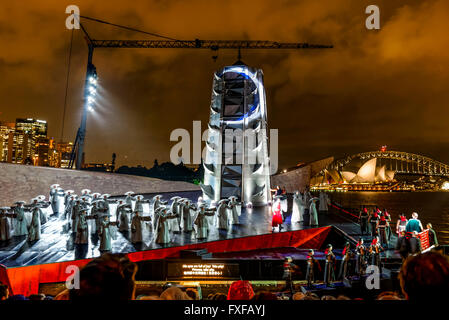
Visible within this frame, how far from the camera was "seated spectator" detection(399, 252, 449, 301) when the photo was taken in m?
1.56

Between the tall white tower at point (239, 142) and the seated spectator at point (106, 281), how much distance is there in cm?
1924

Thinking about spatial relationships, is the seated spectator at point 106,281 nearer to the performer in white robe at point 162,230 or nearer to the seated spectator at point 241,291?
the seated spectator at point 241,291

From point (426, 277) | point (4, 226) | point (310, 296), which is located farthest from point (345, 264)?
point (4, 226)

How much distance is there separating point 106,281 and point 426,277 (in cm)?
183

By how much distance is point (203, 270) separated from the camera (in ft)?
22.6

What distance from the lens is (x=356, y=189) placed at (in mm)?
104500

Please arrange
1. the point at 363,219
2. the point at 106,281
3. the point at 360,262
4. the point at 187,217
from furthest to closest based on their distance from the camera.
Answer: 1. the point at 363,219
2. the point at 187,217
3. the point at 360,262
4. the point at 106,281

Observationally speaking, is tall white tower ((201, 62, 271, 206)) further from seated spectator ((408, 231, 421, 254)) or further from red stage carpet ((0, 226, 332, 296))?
seated spectator ((408, 231, 421, 254))

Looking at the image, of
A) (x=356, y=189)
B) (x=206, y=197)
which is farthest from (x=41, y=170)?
(x=356, y=189)

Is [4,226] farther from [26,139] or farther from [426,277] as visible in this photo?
[26,139]

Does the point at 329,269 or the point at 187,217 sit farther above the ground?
the point at 187,217

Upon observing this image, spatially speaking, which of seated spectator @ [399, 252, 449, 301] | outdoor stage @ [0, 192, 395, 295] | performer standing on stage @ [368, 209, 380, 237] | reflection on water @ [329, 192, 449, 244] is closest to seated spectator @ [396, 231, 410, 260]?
outdoor stage @ [0, 192, 395, 295]
